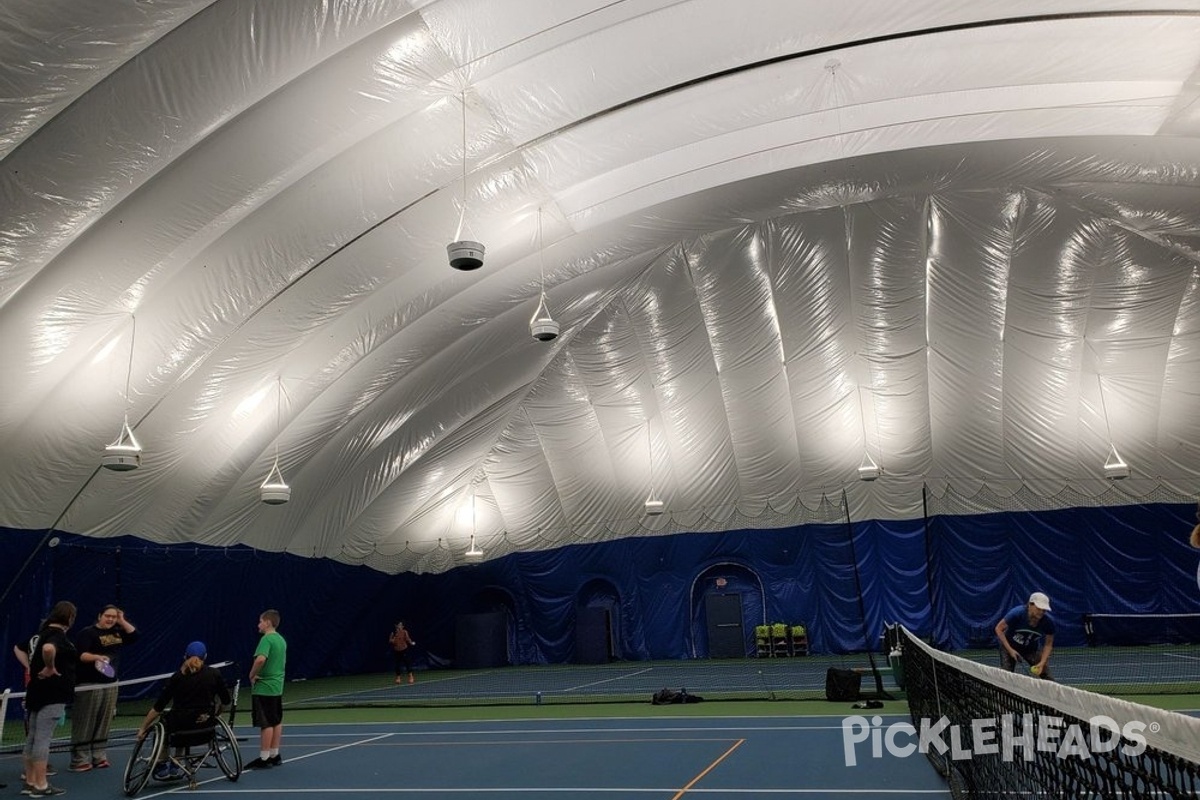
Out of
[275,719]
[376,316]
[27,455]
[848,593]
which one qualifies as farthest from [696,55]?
[848,593]

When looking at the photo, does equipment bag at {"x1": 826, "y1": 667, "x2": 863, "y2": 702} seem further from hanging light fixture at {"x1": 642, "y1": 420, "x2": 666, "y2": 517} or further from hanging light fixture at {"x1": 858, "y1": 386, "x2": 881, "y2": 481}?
hanging light fixture at {"x1": 642, "y1": 420, "x2": 666, "y2": 517}

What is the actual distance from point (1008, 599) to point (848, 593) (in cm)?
401

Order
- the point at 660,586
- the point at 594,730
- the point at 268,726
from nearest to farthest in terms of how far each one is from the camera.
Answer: the point at 268,726, the point at 594,730, the point at 660,586

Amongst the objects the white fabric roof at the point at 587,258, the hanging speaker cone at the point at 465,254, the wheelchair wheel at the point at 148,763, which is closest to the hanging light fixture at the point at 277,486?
the white fabric roof at the point at 587,258

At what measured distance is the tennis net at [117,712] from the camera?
363 inches

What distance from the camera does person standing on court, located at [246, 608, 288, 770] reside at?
8.38 meters

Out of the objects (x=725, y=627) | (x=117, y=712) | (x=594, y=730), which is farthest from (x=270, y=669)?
(x=725, y=627)

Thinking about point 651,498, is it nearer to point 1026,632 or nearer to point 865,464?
point 865,464

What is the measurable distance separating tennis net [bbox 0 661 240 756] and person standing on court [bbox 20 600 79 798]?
1.81 feet

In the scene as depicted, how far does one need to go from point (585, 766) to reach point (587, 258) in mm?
10251

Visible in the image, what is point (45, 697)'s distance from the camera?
24.7ft

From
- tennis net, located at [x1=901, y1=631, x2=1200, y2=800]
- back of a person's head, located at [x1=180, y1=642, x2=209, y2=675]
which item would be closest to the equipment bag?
tennis net, located at [x1=901, y1=631, x2=1200, y2=800]

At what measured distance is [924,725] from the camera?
7.89 metres

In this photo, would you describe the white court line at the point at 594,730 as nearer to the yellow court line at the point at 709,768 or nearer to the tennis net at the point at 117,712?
the yellow court line at the point at 709,768
